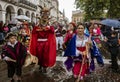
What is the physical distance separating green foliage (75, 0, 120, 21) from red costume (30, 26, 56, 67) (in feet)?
112

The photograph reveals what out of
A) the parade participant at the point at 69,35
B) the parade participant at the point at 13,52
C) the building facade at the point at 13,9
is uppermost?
the building facade at the point at 13,9

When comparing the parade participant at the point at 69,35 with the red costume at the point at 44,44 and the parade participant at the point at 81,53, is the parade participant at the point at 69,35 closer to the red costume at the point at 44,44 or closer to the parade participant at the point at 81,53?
the red costume at the point at 44,44

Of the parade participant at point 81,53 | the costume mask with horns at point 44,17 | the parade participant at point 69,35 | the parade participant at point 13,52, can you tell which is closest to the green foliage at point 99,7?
the parade participant at point 69,35

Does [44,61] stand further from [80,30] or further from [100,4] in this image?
[100,4]

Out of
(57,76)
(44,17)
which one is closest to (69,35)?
(44,17)

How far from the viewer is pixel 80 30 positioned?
744 centimetres

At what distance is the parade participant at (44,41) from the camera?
31.7ft

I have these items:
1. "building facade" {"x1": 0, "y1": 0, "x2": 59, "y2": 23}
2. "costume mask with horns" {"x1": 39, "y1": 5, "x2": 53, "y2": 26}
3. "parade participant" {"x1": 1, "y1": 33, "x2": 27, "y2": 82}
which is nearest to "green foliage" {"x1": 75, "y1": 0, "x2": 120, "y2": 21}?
"building facade" {"x1": 0, "y1": 0, "x2": 59, "y2": 23}

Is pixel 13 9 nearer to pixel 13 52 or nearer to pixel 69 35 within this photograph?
pixel 69 35

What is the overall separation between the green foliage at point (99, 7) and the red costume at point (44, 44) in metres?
34.0

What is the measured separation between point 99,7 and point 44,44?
36211 mm

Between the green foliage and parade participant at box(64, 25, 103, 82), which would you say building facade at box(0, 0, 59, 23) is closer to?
the green foliage

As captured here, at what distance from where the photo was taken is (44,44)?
9727 millimetres

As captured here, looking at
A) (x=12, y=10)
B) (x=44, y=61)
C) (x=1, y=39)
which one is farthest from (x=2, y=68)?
(x=12, y=10)
